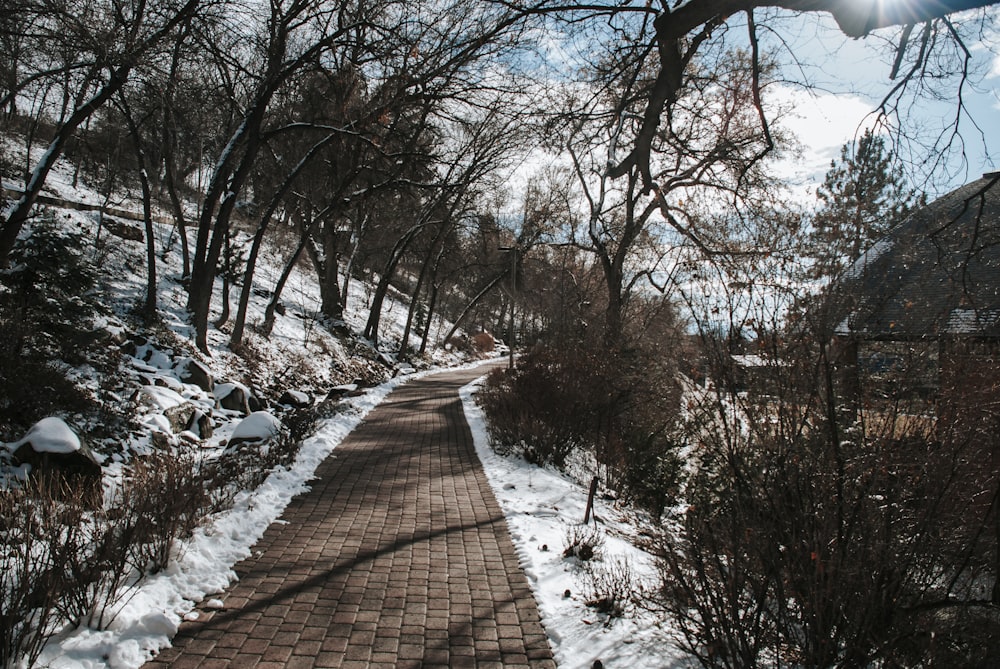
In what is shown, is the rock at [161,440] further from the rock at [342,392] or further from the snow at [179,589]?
the rock at [342,392]

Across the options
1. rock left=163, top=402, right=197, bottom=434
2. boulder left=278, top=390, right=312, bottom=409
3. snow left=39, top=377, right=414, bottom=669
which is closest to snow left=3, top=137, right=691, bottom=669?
snow left=39, top=377, right=414, bottom=669

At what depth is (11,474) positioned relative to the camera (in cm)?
618

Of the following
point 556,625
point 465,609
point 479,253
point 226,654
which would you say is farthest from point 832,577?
point 479,253

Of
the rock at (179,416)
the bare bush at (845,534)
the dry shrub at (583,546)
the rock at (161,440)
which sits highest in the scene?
the bare bush at (845,534)

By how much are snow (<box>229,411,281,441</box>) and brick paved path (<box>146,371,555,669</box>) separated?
218 centimetres

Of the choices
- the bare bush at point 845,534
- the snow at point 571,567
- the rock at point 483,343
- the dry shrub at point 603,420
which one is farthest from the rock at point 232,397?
the rock at point 483,343

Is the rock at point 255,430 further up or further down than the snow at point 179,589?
further down

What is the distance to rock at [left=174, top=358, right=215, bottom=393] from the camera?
1132 centimetres

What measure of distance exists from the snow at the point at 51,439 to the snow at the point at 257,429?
2783 mm

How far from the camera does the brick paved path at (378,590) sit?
11.3ft

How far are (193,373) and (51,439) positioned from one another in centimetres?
519

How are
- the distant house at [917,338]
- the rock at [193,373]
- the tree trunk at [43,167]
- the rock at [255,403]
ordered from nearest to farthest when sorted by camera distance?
the distant house at [917,338], the tree trunk at [43,167], the rock at [193,373], the rock at [255,403]

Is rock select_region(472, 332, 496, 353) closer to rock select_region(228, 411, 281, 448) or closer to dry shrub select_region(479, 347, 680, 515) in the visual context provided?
dry shrub select_region(479, 347, 680, 515)

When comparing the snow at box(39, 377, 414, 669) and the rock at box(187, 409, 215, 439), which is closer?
the snow at box(39, 377, 414, 669)
